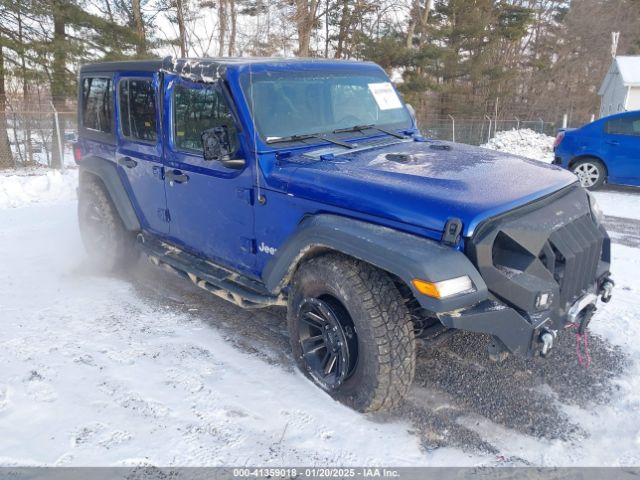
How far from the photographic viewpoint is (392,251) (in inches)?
101

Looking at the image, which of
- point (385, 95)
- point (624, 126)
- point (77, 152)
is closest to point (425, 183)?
point (385, 95)

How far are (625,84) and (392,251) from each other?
24713mm

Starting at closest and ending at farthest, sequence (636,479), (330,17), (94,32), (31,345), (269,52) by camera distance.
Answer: (636,479)
(31,345)
(94,32)
(269,52)
(330,17)

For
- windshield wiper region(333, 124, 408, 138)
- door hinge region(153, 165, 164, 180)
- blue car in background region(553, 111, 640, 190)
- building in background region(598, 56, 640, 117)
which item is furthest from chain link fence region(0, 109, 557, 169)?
building in background region(598, 56, 640, 117)

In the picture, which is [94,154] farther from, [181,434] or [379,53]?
[379,53]

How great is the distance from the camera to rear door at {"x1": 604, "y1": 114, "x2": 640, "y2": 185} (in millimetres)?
8992

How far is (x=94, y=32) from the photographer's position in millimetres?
13992

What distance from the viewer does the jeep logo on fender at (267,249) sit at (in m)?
3.44

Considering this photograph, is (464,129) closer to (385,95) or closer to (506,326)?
(385,95)

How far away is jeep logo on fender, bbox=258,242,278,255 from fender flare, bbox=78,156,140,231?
1877mm

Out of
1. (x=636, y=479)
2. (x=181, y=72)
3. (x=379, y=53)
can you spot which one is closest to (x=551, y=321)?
(x=636, y=479)

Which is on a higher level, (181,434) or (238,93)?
(238,93)

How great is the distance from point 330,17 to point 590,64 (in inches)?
893

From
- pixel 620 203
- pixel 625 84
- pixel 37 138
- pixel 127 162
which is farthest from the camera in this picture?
pixel 625 84
